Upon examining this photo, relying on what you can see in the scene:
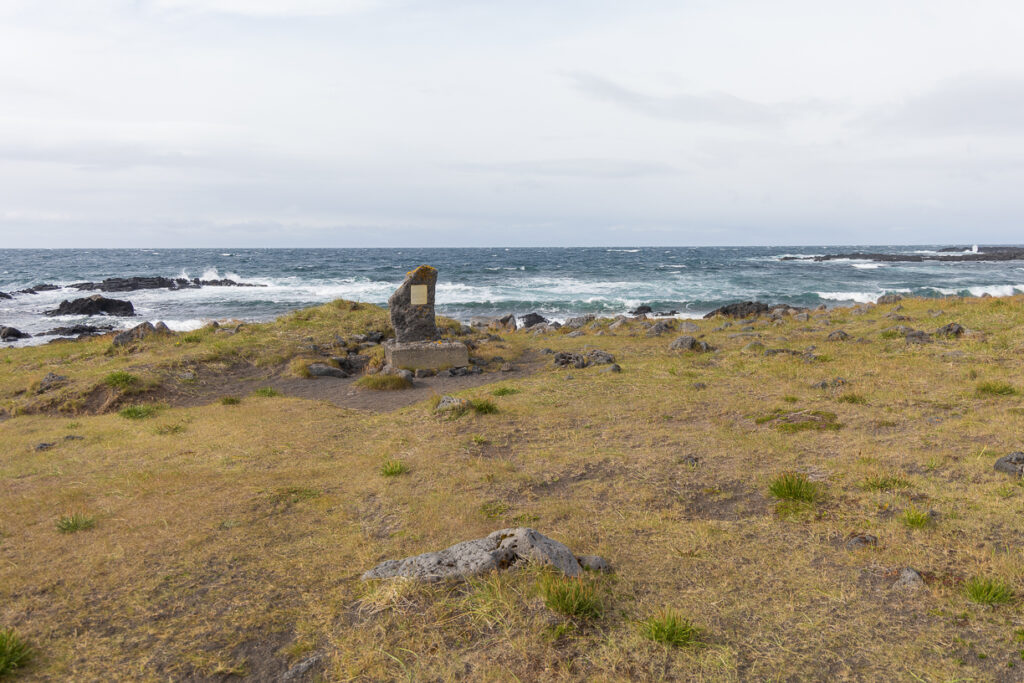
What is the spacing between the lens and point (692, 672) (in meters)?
3.46

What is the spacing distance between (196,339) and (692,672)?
65.0 ft

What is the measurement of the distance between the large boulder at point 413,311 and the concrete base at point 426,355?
458 mm

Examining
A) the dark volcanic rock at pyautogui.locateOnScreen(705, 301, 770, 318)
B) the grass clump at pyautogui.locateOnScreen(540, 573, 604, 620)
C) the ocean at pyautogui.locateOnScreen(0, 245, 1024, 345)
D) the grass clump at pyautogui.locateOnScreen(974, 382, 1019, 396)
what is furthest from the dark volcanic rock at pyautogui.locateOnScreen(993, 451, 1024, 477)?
the ocean at pyautogui.locateOnScreen(0, 245, 1024, 345)

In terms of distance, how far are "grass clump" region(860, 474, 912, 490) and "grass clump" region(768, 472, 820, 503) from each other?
531 millimetres

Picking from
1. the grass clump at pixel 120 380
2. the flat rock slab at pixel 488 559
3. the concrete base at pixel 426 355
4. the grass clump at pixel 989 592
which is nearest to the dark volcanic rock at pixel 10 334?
the grass clump at pixel 120 380

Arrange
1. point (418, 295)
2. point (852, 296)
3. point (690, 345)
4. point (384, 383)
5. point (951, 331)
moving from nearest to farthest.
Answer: point (384, 383), point (951, 331), point (418, 295), point (690, 345), point (852, 296)

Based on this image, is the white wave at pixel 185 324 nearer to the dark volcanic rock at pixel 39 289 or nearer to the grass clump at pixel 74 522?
the dark volcanic rock at pixel 39 289

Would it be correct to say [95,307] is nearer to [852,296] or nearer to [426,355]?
[426,355]

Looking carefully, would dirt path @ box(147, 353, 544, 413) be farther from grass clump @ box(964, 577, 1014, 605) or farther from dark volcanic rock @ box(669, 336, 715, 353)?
grass clump @ box(964, 577, 1014, 605)

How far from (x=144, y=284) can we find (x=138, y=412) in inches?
1917

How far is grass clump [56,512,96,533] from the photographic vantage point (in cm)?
576

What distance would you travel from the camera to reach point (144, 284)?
5131 cm

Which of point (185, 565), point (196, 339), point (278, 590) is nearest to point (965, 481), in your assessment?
point (278, 590)

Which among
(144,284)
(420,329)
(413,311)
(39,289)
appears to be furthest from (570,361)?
(39,289)
